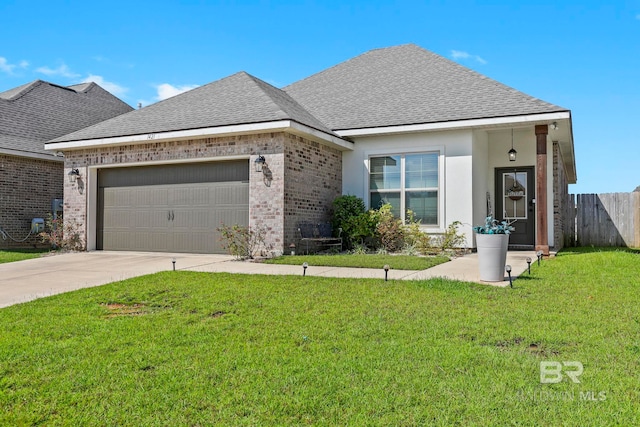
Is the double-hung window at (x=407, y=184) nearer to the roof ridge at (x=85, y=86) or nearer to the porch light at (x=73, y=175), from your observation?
the porch light at (x=73, y=175)

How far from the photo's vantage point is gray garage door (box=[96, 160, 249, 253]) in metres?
12.1

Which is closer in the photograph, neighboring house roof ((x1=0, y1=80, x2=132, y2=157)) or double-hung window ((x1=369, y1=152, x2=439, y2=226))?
double-hung window ((x1=369, y1=152, x2=439, y2=226))

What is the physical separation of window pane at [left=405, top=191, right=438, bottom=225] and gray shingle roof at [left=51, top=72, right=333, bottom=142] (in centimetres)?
282

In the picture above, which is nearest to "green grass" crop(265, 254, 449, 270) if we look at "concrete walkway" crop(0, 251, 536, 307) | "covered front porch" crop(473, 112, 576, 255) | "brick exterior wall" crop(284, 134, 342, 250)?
"concrete walkway" crop(0, 251, 536, 307)

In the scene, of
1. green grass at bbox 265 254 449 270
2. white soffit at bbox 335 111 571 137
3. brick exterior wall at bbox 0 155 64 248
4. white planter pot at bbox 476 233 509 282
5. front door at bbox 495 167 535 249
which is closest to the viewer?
white planter pot at bbox 476 233 509 282

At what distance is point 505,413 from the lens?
2.77 m

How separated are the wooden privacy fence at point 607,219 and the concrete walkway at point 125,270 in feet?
26.4

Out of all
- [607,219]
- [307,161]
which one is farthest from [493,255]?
[607,219]

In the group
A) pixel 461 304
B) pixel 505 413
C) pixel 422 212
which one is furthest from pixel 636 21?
pixel 505 413

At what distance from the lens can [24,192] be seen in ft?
51.1

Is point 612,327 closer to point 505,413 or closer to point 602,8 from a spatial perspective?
point 505,413

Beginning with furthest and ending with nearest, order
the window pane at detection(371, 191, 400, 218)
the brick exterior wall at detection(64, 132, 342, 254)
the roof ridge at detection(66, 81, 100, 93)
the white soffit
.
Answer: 1. the roof ridge at detection(66, 81, 100, 93)
2. the window pane at detection(371, 191, 400, 218)
3. the brick exterior wall at detection(64, 132, 342, 254)
4. the white soffit

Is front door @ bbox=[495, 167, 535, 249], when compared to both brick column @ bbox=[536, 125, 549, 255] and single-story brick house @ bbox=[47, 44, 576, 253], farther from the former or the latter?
brick column @ bbox=[536, 125, 549, 255]

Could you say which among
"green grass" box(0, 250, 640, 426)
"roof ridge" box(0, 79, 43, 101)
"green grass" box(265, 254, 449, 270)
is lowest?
"green grass" box(0, 250, 640, 426)
